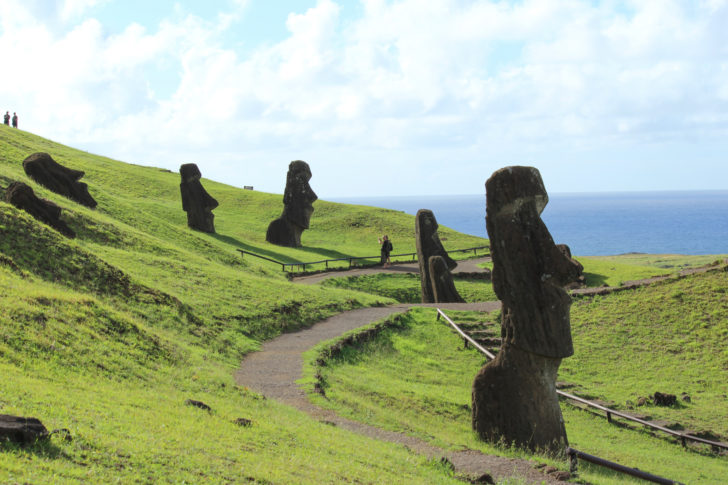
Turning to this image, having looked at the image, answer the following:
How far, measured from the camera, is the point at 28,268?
18.1m

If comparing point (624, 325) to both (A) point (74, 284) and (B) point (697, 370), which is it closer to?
(B) point (697, 370)

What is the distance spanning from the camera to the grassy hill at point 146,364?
8.12 meters

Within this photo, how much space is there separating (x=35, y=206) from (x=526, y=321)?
1758cm

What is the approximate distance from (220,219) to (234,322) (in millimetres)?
36685

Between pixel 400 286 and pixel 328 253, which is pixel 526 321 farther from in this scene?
pixel 328 253

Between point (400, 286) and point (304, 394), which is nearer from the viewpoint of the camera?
point (304, 394)

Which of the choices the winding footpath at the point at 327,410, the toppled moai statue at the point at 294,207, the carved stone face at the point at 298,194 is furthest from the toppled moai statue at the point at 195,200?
the winding footpath at the point at 327,410

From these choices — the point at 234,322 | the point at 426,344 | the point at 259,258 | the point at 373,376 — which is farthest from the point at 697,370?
the point at 259,258

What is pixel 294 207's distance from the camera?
47.2 meters

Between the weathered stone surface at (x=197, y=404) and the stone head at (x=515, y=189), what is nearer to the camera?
the weathered stone surface at (x=197, y=404)

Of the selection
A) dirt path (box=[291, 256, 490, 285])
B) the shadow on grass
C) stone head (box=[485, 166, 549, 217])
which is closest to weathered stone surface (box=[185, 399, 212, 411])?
stone head (box=[485, 166, 549, 217])

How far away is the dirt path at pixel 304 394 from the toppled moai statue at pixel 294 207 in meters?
20.8

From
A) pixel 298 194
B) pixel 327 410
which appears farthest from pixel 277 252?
pixel 327 410

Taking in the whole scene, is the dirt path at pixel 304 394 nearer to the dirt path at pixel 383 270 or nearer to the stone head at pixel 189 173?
the dirt path at pixel 383 270
